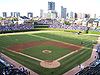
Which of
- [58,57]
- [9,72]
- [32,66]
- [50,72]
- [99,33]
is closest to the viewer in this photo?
[9,72]

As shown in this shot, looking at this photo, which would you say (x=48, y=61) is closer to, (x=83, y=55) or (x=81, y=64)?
(x=81, y=64)

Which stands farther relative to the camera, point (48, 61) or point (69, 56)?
point (69, 56)

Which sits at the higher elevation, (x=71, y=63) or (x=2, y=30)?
(x=2, y=30)

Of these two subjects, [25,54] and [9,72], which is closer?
[9,72]

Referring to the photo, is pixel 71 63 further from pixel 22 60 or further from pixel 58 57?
pixel 22 60

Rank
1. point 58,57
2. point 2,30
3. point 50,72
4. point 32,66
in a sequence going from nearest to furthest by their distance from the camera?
point 50,72 → point 32,66 → point 58,57 → point 2,30

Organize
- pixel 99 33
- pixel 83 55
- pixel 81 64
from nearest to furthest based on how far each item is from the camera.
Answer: pixel 81 64 < pixel 83 55 < pixel 99 33

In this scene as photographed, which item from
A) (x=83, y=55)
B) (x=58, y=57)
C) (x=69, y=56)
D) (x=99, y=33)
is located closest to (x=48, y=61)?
(x=58, y=57)

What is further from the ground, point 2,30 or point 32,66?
point 2,30

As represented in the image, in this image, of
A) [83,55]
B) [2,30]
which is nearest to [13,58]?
[83,55]
